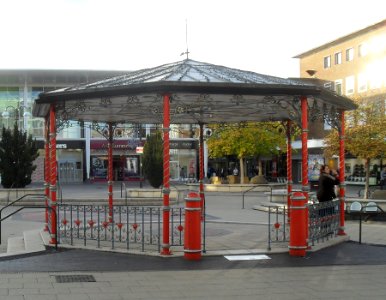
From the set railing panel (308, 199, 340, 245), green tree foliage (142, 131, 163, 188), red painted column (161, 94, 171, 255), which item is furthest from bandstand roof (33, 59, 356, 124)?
green tree foliage (142, 131, 163, 188)

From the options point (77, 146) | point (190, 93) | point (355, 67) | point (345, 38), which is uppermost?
point (345, 38)

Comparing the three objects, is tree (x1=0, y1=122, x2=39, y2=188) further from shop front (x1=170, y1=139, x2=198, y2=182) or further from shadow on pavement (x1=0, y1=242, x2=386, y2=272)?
shop front (x1=170, y1=139, x2=198, y2=182)

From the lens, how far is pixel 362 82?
161 feet

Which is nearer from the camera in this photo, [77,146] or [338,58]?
[338,58]

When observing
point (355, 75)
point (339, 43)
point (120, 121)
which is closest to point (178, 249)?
point (120, 121)

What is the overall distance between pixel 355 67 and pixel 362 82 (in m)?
1.97

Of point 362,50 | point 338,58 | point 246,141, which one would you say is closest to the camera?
point 246,141

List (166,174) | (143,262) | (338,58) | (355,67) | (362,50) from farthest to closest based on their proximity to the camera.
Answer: (338,58), (355,67), (362,50), (166,174), (143,262)

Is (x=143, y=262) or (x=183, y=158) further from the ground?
(x=183, y=158)

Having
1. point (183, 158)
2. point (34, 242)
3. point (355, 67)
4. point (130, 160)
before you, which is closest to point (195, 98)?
point (34, 242)

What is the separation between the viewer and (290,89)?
34.1 feet

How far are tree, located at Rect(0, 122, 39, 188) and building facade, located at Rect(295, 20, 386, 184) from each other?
26.2 meters

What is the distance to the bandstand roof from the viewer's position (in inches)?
396

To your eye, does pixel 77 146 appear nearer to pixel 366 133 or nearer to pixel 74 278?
pixel 366 133
